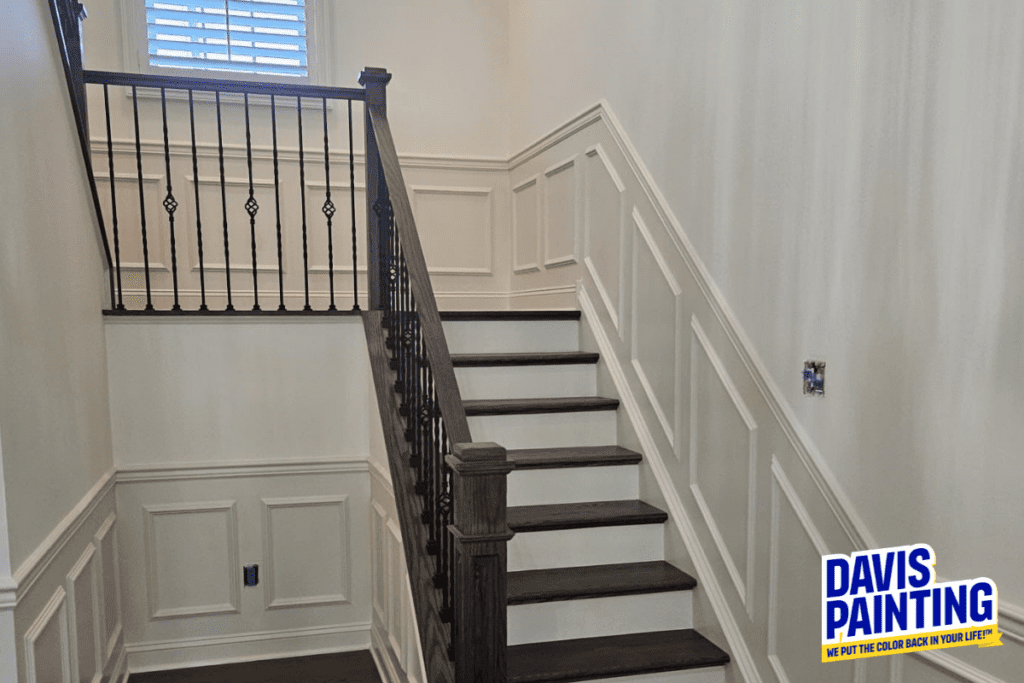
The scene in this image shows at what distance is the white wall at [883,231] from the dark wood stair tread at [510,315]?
0.96 meters

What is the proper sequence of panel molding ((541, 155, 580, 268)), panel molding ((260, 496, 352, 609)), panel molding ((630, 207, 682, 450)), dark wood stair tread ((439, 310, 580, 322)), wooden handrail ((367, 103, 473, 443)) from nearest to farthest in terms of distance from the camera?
wooden handrail ((367, 103, 473, 443)), panel molding ((630, 207, 682, 450)), panel molding ((260, 496, 352, 609)), dark wood stair tread ((439, 310, 580, 322)), panel molding ((541, 155, 580, 268))

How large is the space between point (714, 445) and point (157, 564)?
2362 mm

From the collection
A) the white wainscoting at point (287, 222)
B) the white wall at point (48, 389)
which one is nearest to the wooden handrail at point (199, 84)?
the white wall at point (48, 389)

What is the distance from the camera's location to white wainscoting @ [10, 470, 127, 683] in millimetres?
1849

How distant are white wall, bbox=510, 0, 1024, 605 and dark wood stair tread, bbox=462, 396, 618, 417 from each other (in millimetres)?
812

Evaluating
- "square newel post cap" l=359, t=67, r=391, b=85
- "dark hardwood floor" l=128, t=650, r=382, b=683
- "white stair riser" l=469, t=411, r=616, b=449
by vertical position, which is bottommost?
"dark hardwood floor" l=128, t=650, r=382, b=683

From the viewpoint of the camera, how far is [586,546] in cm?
279

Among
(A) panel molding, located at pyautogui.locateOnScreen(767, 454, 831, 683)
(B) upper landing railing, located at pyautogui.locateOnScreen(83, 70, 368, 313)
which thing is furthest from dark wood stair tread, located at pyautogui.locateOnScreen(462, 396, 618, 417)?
(B) upper landing railing, located at pyautogui.locateOnScreen(83, 70, 368, 313)

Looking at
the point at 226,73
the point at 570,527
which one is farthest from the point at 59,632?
the point at 226,73

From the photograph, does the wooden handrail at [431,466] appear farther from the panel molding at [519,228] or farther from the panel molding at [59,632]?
the panel molding at [519,228]

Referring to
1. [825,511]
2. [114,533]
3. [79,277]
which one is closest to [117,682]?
[114,533]

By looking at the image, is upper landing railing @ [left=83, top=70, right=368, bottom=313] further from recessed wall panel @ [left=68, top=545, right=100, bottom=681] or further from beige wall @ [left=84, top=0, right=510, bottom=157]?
recessed wall panel @ [left=68, top=545, right=100, bottom=681]

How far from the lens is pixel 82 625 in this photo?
2.44m

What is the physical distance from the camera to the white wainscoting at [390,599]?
2.51 metres
